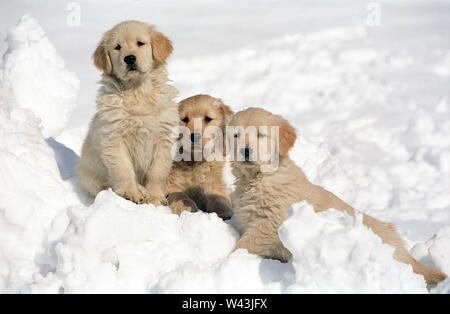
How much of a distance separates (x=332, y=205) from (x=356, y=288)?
112cm

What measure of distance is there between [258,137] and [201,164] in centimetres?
109

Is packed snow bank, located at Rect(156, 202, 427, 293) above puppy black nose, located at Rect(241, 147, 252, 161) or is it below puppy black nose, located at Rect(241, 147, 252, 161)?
below

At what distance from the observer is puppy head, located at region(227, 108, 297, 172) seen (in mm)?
4059

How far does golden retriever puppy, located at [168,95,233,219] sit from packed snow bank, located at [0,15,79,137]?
400 centimetres

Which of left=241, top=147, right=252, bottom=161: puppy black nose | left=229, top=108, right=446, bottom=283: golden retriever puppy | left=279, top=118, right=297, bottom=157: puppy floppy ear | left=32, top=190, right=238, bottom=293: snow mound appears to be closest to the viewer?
left=32, top=190, right=238, bottom=293: snow mound

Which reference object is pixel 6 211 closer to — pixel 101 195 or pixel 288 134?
pixel 101 195

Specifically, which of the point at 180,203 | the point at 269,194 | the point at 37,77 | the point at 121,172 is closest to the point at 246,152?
the point at 269,194

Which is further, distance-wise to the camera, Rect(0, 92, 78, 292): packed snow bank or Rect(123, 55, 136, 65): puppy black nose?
Rect(123, 55, 136, 65): puppy black nose

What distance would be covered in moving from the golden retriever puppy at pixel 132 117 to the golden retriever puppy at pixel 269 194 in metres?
0.75

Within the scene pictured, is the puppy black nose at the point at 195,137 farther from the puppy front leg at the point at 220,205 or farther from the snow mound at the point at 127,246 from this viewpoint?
the snow mound at the point at 127,246

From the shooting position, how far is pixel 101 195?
12.8 feet

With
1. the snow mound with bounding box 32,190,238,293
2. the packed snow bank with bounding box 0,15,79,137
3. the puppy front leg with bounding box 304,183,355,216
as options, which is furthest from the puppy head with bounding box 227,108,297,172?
the packed snow bank with bounding box 0,15,79,137

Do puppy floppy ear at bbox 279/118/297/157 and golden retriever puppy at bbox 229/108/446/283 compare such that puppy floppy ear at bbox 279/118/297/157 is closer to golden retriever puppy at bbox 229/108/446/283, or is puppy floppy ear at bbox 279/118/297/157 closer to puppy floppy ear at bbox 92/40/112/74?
golden retriever puppy at bbox 229/108/446/283
